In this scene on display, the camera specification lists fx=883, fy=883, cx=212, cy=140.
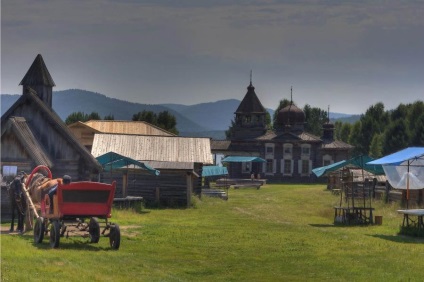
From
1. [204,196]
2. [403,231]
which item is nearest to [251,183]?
[204,196]

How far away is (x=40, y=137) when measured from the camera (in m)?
36.4

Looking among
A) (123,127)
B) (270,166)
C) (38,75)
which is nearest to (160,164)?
(38,75)

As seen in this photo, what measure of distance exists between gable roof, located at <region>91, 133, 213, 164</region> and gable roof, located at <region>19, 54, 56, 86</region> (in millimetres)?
12166

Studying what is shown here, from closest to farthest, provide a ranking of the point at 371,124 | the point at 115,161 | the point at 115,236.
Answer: the point at 115,236 < the point at 115,161 < the point at 371,124

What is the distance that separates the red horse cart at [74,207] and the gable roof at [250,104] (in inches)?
3196

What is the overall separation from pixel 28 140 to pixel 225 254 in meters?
14.2

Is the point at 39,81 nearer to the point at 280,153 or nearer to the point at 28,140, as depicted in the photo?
the point at 28,140

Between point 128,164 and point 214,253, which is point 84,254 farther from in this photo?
point 128,164

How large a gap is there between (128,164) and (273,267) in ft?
76.0

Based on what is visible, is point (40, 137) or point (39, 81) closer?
point (40, 137)

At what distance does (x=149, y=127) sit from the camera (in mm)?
84812

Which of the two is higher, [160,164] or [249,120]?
[249,120]

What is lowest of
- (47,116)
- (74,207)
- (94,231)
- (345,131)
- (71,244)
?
(71,244)

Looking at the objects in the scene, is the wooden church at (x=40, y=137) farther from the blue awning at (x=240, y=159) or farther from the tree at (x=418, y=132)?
the tree at (x=418, y=132)
